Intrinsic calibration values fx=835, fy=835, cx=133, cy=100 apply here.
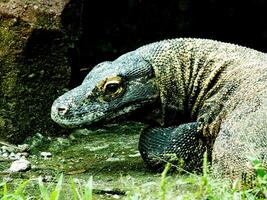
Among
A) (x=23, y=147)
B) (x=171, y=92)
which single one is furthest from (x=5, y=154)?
(x=171, y=92)

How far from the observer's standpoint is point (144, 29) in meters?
10.2

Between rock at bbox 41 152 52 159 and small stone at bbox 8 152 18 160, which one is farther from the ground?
rock at bbox 41 152 52 159

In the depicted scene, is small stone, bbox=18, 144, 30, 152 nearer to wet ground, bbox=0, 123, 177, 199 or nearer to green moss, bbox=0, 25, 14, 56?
wet ground, bbox=0, 123, 177, 199

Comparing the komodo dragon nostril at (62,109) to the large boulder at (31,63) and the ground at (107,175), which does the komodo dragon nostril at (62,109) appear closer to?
the ground at (107,175)

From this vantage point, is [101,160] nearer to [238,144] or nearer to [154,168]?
[154,168]

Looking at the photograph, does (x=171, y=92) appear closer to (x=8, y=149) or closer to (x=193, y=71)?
(x=193, y=71)

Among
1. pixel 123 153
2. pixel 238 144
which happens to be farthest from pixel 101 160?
pixel 238 144

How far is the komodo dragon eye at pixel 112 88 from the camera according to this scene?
6184 mm

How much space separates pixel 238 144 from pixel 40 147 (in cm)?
273

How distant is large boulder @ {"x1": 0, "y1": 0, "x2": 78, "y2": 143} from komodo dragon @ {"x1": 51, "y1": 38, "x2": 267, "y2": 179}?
1.14 metres

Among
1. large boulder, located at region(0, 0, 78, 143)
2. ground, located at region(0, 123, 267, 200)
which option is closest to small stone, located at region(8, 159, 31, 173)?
ground, located at region(0, 123, 267, 200)

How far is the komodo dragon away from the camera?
6.05 meters

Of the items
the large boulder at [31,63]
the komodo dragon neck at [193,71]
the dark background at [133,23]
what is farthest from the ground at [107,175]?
the dark background at [133,23]

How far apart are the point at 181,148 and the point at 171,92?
0.43 m
